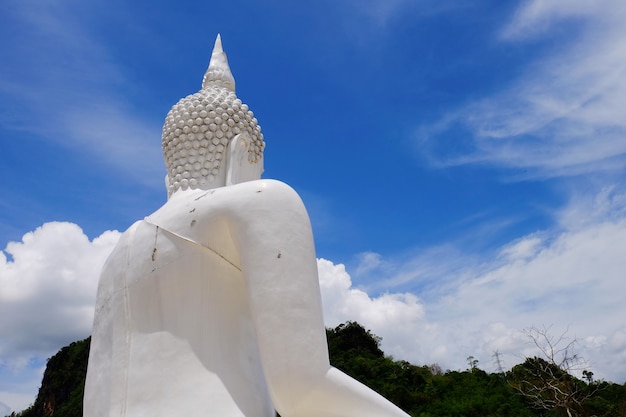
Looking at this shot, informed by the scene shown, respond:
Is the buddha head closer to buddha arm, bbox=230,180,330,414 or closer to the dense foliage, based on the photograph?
buddha arm, bbox=230,180,330,414

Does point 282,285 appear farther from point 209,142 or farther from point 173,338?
point 209,142

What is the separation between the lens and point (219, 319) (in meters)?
3.32

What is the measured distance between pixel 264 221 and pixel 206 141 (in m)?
1.09

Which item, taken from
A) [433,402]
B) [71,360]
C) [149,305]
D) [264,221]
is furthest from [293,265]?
[71,360]

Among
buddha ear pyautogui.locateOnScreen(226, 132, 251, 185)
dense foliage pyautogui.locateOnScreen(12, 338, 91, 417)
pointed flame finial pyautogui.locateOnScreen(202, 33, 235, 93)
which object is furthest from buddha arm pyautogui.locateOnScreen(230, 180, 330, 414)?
dense foliage pyautogui.locateOnScreen(12, 338, 91, 417)

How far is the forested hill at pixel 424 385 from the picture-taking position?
24.2m

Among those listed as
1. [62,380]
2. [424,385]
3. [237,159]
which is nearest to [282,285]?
[237,159]

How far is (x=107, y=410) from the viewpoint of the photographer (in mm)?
3182

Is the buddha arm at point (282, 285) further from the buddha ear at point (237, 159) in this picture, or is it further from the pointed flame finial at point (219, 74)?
the pointed flame finial at point (219, 74)

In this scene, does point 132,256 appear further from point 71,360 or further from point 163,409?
point 71,360

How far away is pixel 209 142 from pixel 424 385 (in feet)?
83.0

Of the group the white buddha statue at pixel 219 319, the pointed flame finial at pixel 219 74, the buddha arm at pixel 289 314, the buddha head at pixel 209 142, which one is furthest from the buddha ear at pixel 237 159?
the buddha arm at pixel 289 314

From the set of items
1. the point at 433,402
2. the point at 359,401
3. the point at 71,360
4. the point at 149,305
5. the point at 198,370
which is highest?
the point at 71,360

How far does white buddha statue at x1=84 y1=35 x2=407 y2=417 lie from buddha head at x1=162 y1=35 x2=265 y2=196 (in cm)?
30
